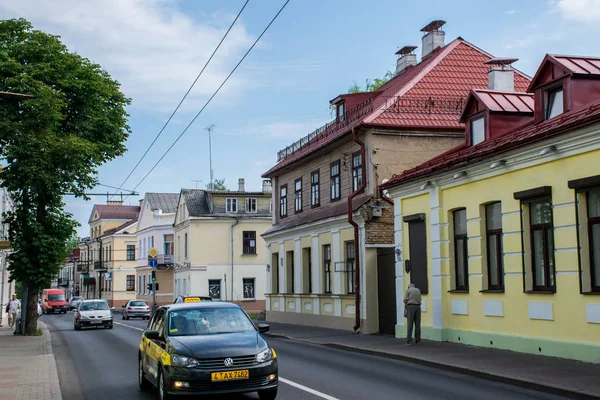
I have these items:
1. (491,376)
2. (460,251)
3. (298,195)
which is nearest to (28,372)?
(491,376)

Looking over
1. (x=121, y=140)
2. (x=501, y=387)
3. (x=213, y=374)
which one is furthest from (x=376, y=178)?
(x=213, y=374)

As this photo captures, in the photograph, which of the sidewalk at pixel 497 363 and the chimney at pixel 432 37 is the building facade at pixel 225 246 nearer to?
the chimney at pixel 432 37

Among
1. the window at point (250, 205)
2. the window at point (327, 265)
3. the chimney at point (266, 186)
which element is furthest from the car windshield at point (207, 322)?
the chimney at point (266, 186)

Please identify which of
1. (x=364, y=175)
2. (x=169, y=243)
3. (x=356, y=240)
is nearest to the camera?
(x=356, y=240)

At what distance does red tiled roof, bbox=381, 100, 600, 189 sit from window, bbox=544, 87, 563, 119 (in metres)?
0.52

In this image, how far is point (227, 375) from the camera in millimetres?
10258

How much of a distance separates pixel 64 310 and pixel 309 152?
51539 mm

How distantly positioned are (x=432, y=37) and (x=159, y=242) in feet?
132

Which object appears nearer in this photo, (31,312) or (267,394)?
(267,394)

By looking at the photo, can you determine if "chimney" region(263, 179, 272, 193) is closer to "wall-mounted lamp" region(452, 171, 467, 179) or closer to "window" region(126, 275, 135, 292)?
"window" region(126, 275, 135, 292)

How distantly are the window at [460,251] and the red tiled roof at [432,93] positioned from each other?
23.4 ft

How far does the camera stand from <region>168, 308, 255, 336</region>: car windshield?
11.6 m

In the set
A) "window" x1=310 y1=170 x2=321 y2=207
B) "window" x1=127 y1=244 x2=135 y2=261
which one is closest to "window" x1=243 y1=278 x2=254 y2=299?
"window" x1=310 y1=170 x2=321 y2=207

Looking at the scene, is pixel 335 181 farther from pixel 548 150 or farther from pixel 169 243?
pixel 169 243
